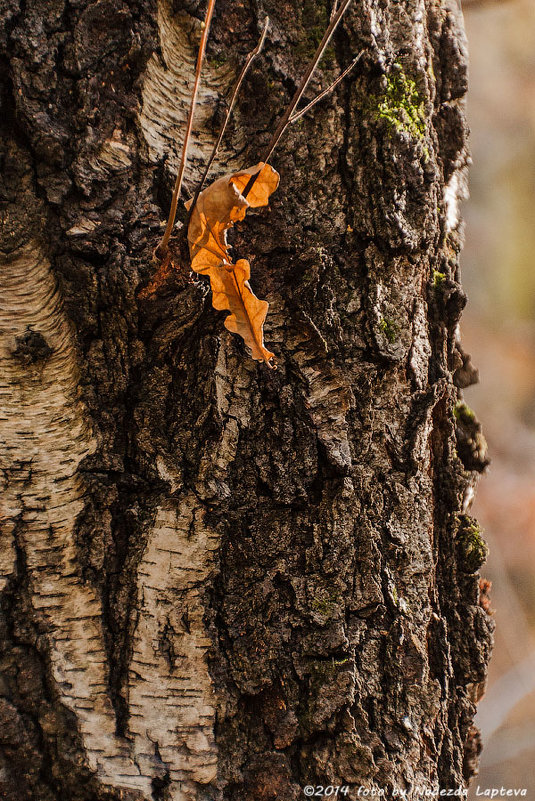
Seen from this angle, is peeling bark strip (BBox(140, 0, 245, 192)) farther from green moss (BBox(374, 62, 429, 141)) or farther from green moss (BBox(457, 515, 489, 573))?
green moss (BBox(457, 515, 489, 573))

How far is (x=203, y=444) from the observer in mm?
890

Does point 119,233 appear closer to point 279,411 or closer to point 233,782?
point 279,411

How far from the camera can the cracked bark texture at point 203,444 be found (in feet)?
2.81

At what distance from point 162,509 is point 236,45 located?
2.70 ft

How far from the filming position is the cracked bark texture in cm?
86

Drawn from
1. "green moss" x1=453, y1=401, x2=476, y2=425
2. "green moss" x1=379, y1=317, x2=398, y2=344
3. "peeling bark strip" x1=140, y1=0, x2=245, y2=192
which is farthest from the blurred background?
"peeling bark strip" x1=140, y1=0, x2=245, y2=192

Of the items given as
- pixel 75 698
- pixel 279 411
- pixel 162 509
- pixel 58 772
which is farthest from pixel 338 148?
pixel 58 772

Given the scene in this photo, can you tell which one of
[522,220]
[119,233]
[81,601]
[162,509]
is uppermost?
[522,220]

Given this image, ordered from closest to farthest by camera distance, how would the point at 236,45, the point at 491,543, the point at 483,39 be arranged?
the point at 236,45
the point at 491,543
the point at 483,39

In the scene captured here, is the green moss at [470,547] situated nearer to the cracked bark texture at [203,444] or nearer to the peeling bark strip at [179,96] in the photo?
the cracked bark texture at [203,444]

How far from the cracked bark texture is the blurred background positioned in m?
4.43

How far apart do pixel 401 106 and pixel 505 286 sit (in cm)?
496

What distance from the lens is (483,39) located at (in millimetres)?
5602

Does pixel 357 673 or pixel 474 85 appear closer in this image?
pixel 357 673
